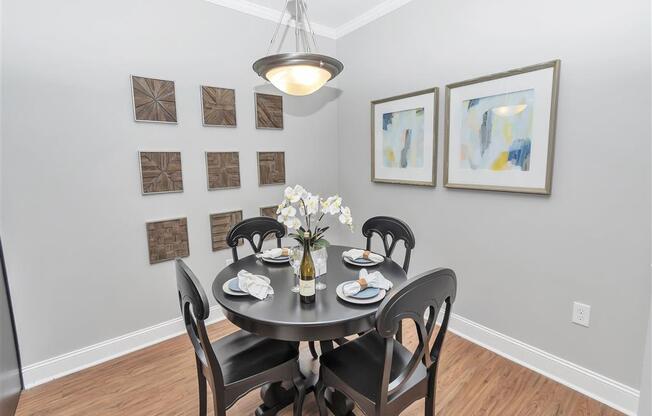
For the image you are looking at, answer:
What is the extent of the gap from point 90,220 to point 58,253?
0.27 meters

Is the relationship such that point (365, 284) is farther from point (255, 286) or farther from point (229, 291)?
point (229, 291)

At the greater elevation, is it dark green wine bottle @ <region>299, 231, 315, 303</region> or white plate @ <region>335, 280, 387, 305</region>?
dark green wine bottle @ <region>299, 231, 315, 303</region>

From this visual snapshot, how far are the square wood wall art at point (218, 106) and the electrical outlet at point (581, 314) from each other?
272 centimetres

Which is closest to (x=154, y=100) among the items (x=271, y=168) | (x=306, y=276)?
(x=271, y=168)

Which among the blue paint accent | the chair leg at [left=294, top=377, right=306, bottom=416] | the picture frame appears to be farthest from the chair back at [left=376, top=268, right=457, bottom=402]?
the picture frame

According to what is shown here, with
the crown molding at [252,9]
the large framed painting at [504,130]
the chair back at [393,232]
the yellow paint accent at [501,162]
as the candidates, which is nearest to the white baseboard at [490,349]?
the chair back at [393,232]

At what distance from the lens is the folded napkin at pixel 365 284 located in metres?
1.52

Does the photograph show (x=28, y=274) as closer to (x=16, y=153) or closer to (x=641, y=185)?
(x=16, y=153)

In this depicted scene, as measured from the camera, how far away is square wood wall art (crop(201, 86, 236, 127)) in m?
2.59

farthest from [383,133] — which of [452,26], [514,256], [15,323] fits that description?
[15,323]

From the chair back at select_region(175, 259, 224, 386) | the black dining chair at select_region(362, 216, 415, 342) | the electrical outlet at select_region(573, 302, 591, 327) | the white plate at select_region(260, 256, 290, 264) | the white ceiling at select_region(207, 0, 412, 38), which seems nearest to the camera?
the chair back at select_region(175, 259, 224, 386)

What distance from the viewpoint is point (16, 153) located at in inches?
76.3

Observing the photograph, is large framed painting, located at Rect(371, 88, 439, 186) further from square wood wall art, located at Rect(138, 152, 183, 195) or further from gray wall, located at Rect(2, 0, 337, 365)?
square wood wall art, located at Rect(138, 152, 183, 195)

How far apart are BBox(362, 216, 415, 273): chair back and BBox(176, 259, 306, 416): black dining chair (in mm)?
943
